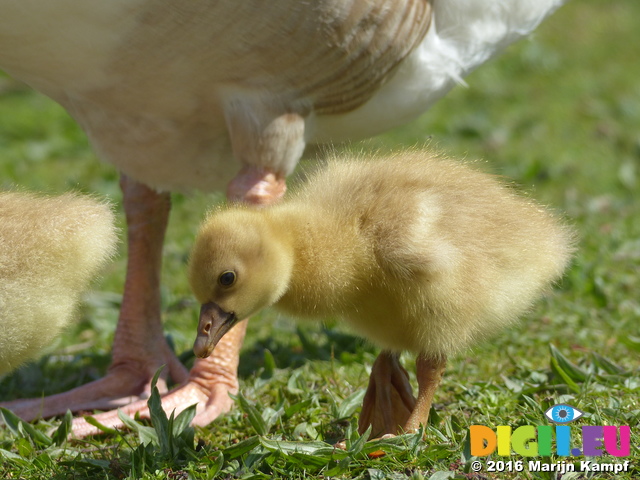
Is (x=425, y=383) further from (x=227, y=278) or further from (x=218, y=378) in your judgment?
(x=218, y=378)

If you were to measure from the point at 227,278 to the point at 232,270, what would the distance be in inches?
1.0

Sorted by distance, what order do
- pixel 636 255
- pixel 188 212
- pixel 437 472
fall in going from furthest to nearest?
pixel 188 212, pixel 636 255, pixel 437 472

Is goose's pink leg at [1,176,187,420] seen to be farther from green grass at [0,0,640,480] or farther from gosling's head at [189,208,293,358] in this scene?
gosling's head at [189,208,293,358]

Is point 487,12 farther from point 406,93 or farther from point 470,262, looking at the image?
point 470,262

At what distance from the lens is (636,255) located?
4398 mm

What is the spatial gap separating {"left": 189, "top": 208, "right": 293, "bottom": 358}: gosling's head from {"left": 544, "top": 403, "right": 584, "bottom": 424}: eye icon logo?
0.89 m

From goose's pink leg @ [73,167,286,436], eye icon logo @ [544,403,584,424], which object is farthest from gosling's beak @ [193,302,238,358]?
eye icon logo @ [544,403,584,424]

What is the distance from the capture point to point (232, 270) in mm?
2344

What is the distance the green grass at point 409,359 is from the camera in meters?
2.49

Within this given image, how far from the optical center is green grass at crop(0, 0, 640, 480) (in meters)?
2.49

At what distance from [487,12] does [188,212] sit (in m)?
2.73

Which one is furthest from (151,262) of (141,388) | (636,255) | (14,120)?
(14,120)

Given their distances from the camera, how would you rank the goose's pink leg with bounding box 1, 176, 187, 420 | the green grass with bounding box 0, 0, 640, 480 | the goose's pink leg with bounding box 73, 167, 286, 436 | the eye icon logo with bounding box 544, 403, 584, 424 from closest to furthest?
the green grass with bounding box 0, 0, 640, 480
the eye icon logo with bounding box 544, 403, 584, 424
the goose's pink leg with bounding box 73, 167, 286, 436
the goose's pink leg with bounding box 1, 176, 187, 420

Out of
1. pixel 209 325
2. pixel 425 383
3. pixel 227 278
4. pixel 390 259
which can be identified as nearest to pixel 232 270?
pixel 227 278
